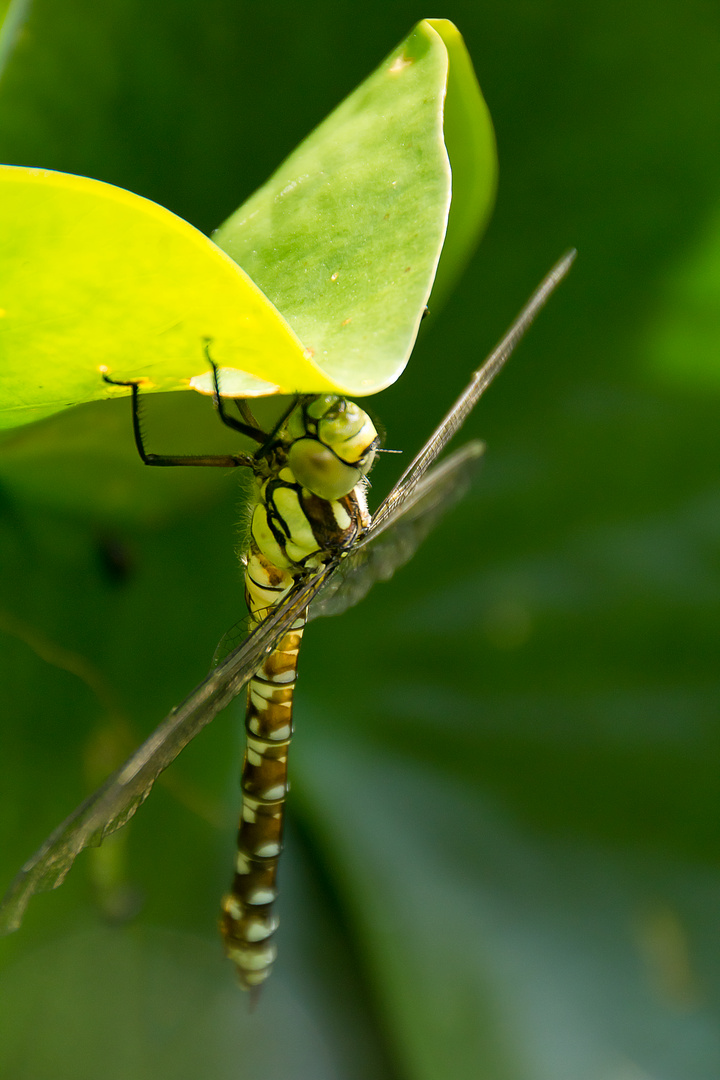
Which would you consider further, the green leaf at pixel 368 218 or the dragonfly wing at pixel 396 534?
the dragonfly wing at pixel 396 534

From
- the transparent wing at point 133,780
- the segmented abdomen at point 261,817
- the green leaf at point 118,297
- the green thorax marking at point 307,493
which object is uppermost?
the green leaf at point 118,297

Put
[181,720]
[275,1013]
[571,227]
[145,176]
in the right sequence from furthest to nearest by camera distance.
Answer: [275,1013] → [571,227] → [145,176] → [181,720]

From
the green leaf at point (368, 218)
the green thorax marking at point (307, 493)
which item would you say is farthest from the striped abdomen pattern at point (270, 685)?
the green leaf at point (368, 218)

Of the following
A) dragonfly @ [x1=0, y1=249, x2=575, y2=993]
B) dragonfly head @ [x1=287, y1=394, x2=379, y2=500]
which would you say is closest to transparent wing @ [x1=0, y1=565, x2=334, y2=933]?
dragonfly @ [x1=0, y1=249, x2=575, y2=993]

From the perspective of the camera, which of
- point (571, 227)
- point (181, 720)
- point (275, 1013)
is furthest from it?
point (275, 1013)

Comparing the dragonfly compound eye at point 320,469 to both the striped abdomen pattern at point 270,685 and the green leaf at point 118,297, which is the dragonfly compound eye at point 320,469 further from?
the green leaf at point 118,297

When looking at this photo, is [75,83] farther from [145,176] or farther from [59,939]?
[59,939]

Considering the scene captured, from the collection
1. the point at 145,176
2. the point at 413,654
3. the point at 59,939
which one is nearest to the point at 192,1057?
the point at 59,939

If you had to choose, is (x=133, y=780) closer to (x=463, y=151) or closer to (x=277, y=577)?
(x=277, y=577)

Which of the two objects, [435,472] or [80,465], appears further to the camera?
[435,472]
